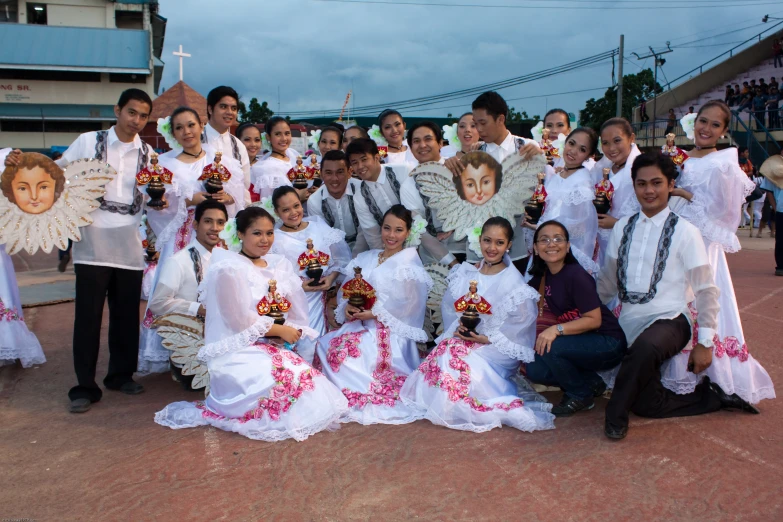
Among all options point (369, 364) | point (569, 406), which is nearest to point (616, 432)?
point (569, 406)

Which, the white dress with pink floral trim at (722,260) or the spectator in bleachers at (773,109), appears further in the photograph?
the spectator in bleachers at (773,109)

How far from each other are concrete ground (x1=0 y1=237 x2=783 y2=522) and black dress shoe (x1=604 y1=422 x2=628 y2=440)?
49 mm

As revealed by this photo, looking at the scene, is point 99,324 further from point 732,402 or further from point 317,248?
point 732,402

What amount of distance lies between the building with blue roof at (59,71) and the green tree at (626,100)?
2537cm

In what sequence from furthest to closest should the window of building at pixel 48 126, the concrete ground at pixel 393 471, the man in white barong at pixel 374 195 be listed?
the window of building at pixel 48 126
the man in white barong at pixel 374 195
the concrete ground at pixel 393 471

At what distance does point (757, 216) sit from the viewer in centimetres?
1781

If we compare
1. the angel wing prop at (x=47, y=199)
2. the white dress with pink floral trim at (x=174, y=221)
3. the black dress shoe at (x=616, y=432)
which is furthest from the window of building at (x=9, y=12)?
the black dress shoe at (x=616, y=432)

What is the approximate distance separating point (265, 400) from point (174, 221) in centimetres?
216

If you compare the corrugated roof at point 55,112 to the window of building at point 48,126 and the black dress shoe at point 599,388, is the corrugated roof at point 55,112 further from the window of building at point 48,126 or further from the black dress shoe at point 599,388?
the black dress shoe at point 599,388

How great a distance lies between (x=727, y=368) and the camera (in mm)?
4688

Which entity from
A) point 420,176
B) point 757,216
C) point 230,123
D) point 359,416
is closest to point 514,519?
point 359,416

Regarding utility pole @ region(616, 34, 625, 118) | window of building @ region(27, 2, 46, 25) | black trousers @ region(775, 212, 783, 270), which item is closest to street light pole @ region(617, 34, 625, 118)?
utility pole @ region(616, 34, 625, 118)

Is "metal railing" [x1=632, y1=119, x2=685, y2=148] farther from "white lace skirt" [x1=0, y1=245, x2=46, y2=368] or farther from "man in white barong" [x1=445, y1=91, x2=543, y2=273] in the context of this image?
"white lace skirt" [x1=0, y1=245, x2=46, y2=368]

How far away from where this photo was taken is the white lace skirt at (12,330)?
19.4ft
